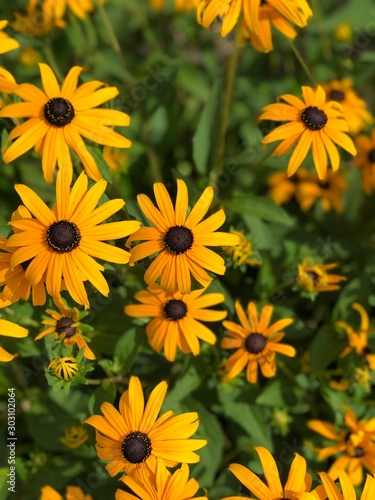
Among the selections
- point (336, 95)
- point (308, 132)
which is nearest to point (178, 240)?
point (308, 132)

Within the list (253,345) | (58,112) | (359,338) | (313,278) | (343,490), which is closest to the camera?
(343,490)

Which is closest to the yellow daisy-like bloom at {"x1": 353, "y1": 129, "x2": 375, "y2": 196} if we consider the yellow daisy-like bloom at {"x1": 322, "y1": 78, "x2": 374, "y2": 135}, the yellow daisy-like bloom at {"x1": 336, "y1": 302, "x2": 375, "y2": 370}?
the yellow daisy-like bloom at {"x1": 322, "y1": 78, "x2": 374, "y2": 135}

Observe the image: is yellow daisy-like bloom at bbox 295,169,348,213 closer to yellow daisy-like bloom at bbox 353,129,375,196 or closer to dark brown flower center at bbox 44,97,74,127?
yellow daisy-like bloom at bbox 353,129,375,196

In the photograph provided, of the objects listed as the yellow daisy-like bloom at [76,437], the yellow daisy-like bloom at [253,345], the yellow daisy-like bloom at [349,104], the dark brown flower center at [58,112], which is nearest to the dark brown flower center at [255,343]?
the yellow daisy-like bloom at [253,345]

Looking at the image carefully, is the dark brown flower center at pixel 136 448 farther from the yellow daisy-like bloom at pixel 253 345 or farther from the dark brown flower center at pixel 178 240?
the dark brown flower center at pixel 178 240

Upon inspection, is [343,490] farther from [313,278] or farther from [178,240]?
[178,240]

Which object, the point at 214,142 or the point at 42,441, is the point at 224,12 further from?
the point at 42,441

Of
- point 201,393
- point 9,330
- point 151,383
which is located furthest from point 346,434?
point 9,330
